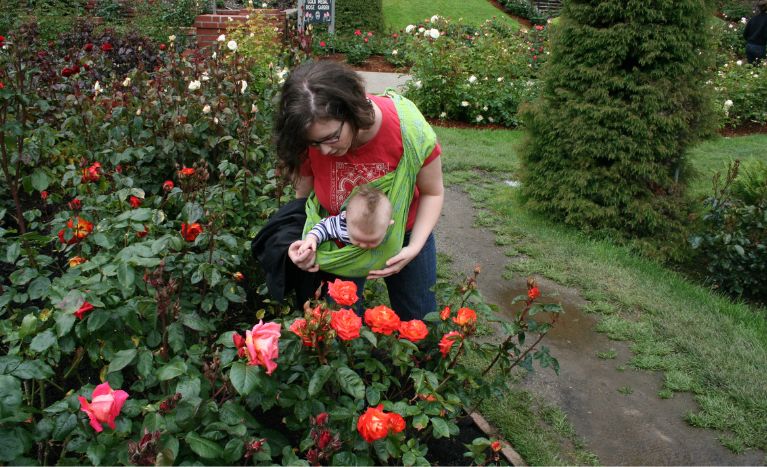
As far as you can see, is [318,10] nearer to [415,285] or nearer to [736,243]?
[736,243]

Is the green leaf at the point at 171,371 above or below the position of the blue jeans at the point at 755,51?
below

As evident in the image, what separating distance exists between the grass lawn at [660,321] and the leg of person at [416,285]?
23.6 inches

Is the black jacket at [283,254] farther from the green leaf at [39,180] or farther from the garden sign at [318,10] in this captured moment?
the garden sign at [318,10]

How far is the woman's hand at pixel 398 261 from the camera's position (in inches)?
83.3

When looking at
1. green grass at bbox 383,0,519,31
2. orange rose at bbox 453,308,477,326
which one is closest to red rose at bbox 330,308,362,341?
orange rose at bbox 453,308,477,326

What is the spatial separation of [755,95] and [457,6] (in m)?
12.8

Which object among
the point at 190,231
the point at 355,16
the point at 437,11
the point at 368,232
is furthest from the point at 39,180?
the point at 437,11

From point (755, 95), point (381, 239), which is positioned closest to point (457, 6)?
point (755, 95)

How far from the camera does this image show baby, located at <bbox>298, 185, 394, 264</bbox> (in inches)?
75.0

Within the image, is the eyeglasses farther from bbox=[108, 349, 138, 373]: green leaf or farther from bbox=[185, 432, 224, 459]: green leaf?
bbox=[185, 432, 224, 459]: green leaf

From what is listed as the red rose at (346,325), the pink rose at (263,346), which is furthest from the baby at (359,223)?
the pink rose at (263,346)

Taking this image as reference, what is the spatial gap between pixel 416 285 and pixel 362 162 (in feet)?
1.95

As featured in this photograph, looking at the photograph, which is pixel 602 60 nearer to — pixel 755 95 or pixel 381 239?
pixel 381 239

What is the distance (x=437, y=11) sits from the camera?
1961 centimetres
